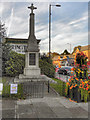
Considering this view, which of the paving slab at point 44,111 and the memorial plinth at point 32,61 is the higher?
the memorial plinth at point 32,61

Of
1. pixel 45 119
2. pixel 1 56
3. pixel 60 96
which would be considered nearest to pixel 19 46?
pixel 1 56

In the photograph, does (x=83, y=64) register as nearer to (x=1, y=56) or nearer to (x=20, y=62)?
(x=20, y=62)

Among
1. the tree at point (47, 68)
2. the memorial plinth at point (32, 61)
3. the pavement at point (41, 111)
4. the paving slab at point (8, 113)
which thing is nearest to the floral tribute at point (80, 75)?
the pavement at point (41, 111)

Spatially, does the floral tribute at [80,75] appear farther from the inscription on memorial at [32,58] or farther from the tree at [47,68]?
the tree at [47,68]

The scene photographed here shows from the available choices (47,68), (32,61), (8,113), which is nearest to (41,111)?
(8,113)

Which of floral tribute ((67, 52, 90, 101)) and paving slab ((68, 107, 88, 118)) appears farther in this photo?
floral tribute ((67, 52, 90, 101))

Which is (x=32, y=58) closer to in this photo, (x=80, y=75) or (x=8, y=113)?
(x=80, y=75)

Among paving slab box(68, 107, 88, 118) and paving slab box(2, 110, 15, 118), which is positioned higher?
paving slab box(2, 110, 15, 118)

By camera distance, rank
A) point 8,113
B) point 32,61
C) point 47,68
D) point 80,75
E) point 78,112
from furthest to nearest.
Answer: point 47,68 < point 32,61 < point 80,75 < point 78,112 < point 8,113

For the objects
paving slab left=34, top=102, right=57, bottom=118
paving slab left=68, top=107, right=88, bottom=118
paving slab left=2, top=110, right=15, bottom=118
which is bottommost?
paving slab left=68, top=107, right=88, bottom=118

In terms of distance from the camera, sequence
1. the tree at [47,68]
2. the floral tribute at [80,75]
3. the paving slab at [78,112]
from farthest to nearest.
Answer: the tree at [47,68]
the floral tribute at [80,75]
the paving slab at [78,112]

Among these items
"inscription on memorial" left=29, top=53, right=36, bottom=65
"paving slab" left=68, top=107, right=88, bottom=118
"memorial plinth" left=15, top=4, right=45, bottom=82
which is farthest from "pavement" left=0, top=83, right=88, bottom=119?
"inscription on memorial" left=29, top=53, right=36, bottom=65

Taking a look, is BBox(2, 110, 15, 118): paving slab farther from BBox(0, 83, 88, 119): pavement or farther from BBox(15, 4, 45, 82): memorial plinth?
BBox(15, 4, 45, 82): memorial plinth

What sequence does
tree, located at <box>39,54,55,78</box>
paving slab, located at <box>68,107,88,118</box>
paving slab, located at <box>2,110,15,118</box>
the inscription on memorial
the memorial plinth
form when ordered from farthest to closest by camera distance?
tree, located at <box>39,54,55,78</box> < the inscription on memorial < the memorial plinth < paving slab, located at <box>68,107,88,118</box> < paving slab, located at <box>2,110,15,118</box>
